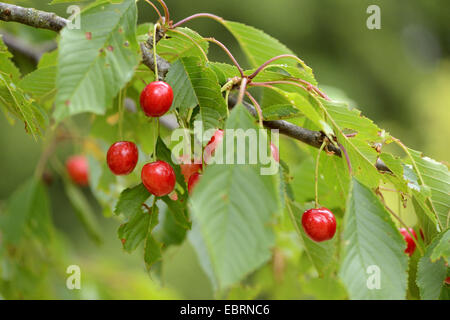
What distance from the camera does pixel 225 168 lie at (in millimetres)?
582

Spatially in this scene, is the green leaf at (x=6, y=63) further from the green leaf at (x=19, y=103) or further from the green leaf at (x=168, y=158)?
the green leaf at (x=168, y=158)

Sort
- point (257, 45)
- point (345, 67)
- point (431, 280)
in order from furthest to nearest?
point (345, 67) < point (257, 45) < point (431, 280)

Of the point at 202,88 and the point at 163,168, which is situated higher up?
the point at 202,88

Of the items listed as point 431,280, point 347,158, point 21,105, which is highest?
point 21,105

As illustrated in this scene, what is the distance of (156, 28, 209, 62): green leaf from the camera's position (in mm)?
845

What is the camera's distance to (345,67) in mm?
5922

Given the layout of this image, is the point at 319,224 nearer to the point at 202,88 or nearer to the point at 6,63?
the point at 202,88

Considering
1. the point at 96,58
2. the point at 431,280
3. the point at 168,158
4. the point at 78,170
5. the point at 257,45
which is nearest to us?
the point at 96,58

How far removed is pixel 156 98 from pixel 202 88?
94mm

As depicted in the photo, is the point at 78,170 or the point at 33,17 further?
the point at 78,170

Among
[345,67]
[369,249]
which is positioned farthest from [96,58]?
[345,67]

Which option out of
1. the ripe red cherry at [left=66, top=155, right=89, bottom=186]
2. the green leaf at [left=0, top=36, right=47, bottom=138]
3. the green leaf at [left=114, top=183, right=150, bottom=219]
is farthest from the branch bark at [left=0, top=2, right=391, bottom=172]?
the ripe red cherry at [left=66, top=155, right=89, bottom=186]
